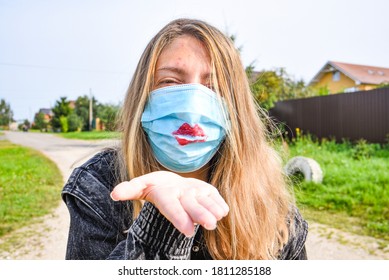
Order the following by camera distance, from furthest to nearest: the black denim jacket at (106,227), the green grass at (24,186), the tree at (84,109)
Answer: the green grass at (24,186) → the tree at (84,109) → the black denim jacket at (106,227)

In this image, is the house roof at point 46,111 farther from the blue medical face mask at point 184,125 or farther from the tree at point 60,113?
the blue medical face mask at point 184,125

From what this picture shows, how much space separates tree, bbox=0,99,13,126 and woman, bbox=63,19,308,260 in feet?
2.20

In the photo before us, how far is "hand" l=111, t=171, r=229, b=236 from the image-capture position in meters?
0.36

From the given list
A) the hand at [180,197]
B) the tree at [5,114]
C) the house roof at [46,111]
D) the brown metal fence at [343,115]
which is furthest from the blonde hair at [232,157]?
the brown metal fence at [343,115]

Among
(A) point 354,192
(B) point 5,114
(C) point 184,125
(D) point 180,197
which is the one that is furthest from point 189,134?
(A) point 354,192

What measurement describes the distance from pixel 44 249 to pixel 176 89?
126 cm

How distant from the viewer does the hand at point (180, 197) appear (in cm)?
36

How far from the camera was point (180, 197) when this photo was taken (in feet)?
1.29

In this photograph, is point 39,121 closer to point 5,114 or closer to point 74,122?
point 74,122

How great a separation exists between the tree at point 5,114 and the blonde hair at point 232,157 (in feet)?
2.21

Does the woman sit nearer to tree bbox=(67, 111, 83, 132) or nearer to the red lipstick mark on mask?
the red lipstick mark on mask

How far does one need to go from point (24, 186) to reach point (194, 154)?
7.82 feet
